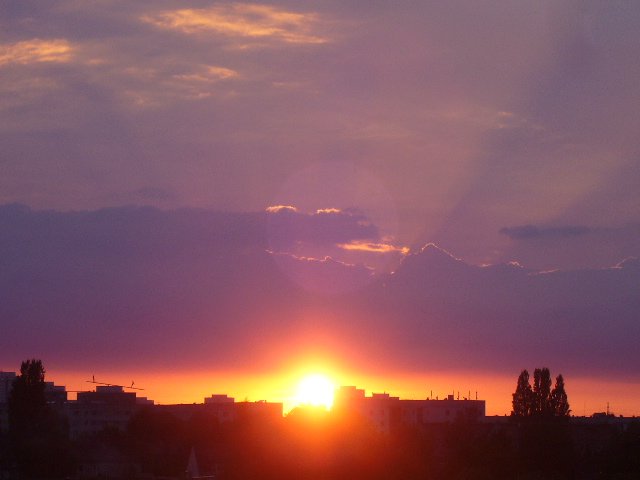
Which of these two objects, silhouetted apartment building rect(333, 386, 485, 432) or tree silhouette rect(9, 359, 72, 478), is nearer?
tree silhouette rect(9, 359, 72, 478)

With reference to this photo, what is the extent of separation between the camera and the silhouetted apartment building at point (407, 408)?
13000 centimetres

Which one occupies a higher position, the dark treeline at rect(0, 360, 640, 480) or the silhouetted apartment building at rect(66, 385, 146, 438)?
the silhouetted apartment building at rect(66, 385, 146, 438)

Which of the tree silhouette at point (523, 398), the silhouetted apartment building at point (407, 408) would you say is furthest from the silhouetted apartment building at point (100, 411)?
the tree silhouette at point (523, 398)

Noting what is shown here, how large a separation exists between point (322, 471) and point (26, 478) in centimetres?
2814

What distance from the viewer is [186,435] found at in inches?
4203

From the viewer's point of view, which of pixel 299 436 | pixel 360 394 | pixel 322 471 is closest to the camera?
pixel 322 471

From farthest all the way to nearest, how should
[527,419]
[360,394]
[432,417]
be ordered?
[360,394]
[432,417]
[527,419]

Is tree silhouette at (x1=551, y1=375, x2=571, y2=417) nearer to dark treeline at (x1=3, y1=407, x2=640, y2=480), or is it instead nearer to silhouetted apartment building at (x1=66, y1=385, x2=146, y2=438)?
dark treeline at (x1=3, y1=407, x2=640, y2=480)

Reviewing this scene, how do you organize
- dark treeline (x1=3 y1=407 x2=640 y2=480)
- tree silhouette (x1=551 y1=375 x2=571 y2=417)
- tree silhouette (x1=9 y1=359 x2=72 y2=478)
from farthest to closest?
1. tree silhouette (x1=551 y1=375 x2=571 y2=417)
2. tree silhouette (x1=9 y1=359 x2=72 y2=478)
3. dark treeline (x1=3 y1=407 x2=640 y2=480)

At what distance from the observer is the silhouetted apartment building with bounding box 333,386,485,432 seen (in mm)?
130000

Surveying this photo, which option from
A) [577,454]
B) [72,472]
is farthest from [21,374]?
[577,454]

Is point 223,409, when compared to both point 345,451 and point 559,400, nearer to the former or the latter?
point 559,400

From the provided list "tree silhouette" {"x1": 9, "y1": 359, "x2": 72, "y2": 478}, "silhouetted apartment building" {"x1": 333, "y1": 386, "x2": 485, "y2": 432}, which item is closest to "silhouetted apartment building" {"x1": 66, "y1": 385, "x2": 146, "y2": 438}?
"tree silhouette" {"x1": 9, "y1": 359, "x2": 72, "y2": 478}

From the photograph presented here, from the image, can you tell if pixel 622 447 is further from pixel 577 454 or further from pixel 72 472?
pixel 72 472
